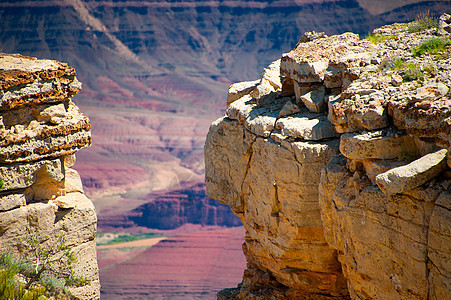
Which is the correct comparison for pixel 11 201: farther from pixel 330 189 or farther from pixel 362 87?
pixel 362 87

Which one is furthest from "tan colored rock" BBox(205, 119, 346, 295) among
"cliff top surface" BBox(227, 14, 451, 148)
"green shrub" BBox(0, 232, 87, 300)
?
"green shrub" BBox(0, 232, 87, 300)

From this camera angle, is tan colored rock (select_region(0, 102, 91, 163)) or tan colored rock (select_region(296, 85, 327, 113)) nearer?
tan colored rock (select_region(0, 102, 91, 163))

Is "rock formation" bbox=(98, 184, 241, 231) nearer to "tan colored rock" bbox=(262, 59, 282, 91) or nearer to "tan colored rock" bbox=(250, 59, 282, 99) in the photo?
"tan colored rock" bbox=(262, 59, 282, 91)

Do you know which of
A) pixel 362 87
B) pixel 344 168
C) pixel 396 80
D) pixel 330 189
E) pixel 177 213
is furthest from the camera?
pixel 177 213

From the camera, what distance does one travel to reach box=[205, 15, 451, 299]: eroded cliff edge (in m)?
7.89

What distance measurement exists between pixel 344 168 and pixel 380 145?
3.58ft

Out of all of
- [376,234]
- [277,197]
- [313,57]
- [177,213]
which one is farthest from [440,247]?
[177,213]

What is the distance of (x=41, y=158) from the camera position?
1073 centimetres

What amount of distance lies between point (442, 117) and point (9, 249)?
26.6 ft

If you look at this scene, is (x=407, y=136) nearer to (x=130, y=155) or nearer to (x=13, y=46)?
(x=130, y=155)

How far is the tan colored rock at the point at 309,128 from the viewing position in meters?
10.3

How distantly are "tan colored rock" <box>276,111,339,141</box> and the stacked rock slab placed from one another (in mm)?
4047

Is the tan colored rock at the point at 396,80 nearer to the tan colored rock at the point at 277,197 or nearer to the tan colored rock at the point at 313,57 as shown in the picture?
the tan colored rock at the point at 277,197

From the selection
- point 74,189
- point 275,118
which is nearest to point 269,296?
point 275,118
